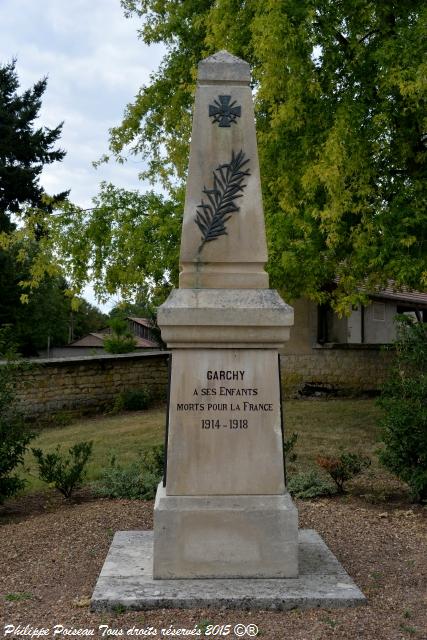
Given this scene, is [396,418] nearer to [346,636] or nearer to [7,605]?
[346,636]

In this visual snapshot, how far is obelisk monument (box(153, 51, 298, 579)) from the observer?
16.3ft

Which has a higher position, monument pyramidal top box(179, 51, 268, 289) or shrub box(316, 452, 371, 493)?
monument pyramidal top box(179, 51, 268, 289)

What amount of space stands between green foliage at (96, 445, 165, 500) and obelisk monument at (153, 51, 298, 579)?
302 cm

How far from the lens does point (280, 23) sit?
10.2 metres

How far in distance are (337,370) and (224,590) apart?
1651 centimetres

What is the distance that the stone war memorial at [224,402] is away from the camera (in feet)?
16.3

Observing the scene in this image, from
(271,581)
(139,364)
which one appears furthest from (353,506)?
(139,364)

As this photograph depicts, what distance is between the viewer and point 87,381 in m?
18.3

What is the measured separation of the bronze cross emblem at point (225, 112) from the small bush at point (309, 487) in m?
4.39

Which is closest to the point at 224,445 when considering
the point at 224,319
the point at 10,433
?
the point at 224,319

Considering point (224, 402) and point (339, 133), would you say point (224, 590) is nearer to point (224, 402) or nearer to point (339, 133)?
point (224, 402)

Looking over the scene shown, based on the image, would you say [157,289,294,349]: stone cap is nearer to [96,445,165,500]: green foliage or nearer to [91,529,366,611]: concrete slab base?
[91,529,366,611]: concrete slab base

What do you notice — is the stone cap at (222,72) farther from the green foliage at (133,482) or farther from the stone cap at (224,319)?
the green foliage at (133,482)

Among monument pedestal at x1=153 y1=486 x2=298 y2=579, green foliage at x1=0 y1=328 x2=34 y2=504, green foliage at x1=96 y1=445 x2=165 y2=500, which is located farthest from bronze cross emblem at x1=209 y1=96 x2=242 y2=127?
green foliage at x1=96 y1=445 x2=165 y2=500
